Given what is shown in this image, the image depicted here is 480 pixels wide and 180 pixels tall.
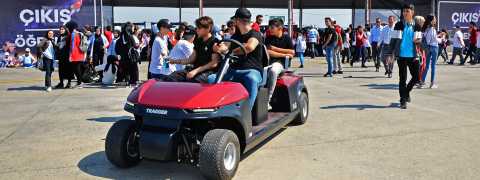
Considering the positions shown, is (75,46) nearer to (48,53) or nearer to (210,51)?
(48,53)

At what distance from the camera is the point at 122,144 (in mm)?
4859

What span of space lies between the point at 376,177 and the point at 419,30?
15.2 ft

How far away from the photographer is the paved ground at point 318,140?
498cm

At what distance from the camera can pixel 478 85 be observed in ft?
38.7

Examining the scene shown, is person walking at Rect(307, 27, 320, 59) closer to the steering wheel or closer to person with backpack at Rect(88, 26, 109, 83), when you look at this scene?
person with backpack at Rect(88, 26, 109, 83)

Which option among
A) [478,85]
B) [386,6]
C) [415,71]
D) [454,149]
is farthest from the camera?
[386,6]

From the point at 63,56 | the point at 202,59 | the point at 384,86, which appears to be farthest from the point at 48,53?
→ the point at 384,86

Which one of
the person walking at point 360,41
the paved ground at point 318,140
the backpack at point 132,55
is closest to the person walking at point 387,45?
the paved ground at point 318,140

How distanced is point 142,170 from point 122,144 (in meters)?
0.37

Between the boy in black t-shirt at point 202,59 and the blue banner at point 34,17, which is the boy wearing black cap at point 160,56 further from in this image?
the blue banner at point 34,17

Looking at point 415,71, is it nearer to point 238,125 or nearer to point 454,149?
point 454,149

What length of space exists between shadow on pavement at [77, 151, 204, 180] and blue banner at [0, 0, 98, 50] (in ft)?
43.5

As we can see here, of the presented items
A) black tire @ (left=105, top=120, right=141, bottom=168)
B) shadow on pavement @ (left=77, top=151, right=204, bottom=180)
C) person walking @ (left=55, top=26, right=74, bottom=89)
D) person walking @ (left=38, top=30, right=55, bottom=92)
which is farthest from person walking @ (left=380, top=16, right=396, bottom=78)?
black tire @ (left=105, top=120, right=141, bottom=168)

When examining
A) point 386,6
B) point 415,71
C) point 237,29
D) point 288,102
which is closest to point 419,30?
point 415,71
